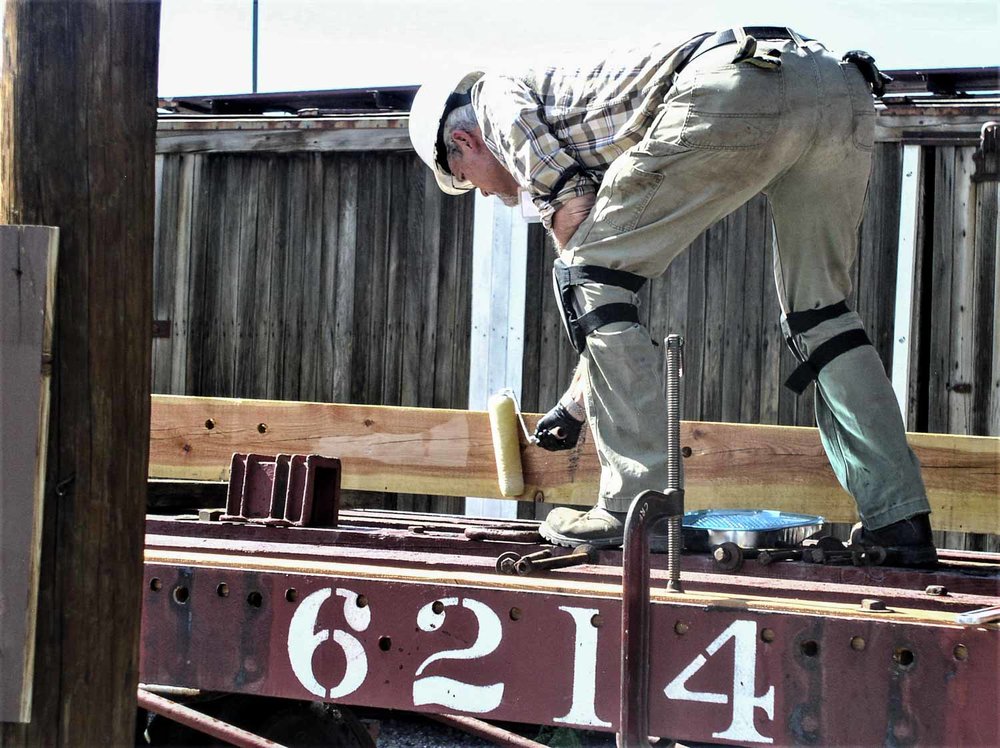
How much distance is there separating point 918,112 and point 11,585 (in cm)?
659

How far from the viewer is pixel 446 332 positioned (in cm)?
823

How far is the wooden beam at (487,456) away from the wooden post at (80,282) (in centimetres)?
236

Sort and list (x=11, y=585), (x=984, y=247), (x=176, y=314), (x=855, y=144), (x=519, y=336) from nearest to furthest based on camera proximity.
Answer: (x=11, y=585) → (x=855, y=144) → (x=984, y=247) → (x=519, y=336) → (x=176, y=314)

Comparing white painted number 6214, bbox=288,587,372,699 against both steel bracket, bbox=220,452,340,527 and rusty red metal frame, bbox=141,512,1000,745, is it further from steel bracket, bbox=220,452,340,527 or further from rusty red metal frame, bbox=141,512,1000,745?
steel bracket, bbox=220,452,340,527

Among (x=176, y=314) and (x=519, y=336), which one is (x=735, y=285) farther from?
(x=176, y=314)

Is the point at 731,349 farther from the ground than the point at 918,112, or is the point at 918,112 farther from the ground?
the point at 918,112

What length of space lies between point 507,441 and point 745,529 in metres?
1.50

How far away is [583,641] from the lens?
2441 mm

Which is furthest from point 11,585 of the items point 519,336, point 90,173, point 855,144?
point 519,336

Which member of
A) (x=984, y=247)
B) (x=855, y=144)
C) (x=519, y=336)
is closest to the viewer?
(x=855, y=144)

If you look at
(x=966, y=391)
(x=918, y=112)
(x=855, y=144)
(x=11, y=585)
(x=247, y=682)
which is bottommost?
(x=247, y=682)

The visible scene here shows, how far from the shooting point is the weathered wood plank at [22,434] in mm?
2305

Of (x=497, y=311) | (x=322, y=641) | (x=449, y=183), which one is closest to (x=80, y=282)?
(x=322, y=641)

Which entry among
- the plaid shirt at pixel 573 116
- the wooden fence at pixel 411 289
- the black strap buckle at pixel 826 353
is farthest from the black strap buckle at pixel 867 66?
the wooden fence at pixel 411 289
